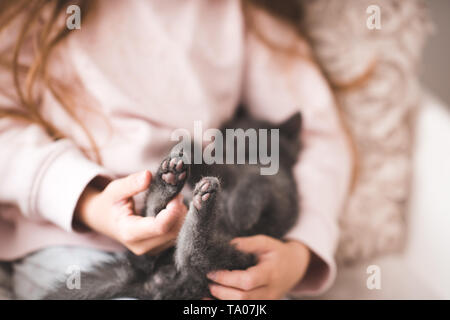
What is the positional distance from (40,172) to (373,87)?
649mm

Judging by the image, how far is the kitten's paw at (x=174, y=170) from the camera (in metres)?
0.34

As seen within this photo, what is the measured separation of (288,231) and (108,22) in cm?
42

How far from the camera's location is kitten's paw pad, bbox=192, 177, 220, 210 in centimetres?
34

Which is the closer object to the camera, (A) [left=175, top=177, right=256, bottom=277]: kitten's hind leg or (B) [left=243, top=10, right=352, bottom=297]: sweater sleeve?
(A) [left=175, top=177, right=256, bottom=277]: kitten's hind leg

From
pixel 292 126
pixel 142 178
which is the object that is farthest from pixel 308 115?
pixel 142 178

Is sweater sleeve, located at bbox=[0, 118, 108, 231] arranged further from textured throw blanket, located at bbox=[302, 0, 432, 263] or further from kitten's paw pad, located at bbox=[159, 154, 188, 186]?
textured throw blanket, located at bbox=[302, 0, 432, 263]

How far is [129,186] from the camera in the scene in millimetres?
356

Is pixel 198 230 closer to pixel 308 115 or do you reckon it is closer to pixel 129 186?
pixel 129 186

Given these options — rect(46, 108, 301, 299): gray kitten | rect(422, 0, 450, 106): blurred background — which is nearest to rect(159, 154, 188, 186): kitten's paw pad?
rect(46, 108, 301, 299): gray kitten

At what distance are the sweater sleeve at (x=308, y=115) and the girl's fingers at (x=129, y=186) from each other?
1.08ft

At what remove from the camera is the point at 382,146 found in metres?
0.75

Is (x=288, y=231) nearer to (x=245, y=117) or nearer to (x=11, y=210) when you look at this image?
(x=245, y=117)
